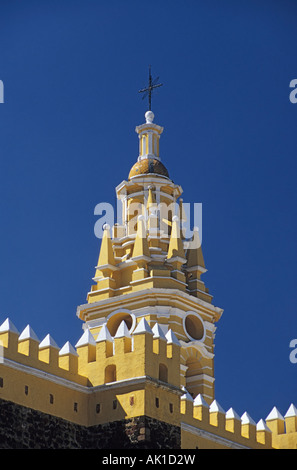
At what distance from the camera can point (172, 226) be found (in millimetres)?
49500

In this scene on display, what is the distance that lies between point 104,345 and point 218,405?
233 inches

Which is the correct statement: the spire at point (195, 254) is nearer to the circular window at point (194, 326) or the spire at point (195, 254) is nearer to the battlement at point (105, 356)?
the circular window at point (194, 326)

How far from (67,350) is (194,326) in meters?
12.6

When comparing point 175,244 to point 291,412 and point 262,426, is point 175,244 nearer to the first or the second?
point 291,412

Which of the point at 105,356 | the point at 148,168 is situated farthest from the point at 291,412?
the point at 148,168

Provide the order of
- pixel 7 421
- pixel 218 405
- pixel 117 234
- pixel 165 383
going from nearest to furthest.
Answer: pixel 7 421
pixel 165 383
pixel 218 405
pixel 117 234

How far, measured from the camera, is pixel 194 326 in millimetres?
48344

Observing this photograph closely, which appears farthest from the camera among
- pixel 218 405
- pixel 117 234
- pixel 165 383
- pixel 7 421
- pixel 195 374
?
pixel 117 234

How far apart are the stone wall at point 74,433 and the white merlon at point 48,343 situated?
2.15 metres

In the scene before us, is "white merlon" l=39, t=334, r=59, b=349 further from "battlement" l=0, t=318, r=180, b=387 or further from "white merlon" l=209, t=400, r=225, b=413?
"white merlon" l=209, t=400, r=225, b=413

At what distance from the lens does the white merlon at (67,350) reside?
36.4m

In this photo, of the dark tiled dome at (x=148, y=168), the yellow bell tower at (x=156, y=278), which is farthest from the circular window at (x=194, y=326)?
the dark tiled dome at (x=148, y=168)
